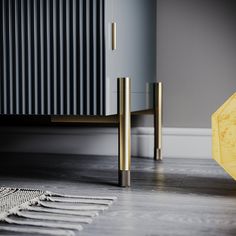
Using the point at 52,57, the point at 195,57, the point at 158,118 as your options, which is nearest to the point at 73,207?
the point at 52,57

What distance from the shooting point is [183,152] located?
2.15 m

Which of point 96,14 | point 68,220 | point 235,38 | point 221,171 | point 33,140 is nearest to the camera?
point 68,220

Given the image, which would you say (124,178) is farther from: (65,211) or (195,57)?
(195,57)

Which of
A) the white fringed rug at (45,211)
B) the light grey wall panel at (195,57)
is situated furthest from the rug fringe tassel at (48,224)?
the light grey wall panel at (195,57)

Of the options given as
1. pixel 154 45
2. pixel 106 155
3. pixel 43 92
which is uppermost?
pixel 154 45

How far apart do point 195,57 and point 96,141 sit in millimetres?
565

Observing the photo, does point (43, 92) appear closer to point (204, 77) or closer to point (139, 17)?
point (139, 17)

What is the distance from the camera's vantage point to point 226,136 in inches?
54.4

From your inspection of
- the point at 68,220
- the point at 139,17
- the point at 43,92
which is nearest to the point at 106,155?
the point at 139,17

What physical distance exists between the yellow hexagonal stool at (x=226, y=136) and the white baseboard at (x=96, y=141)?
2.38 feet

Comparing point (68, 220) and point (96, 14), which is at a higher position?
point (96, 14)

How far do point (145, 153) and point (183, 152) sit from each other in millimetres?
164

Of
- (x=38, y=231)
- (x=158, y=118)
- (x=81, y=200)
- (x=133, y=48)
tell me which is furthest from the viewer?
(x=158, y=118)

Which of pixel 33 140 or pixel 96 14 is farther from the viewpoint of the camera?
pixel 33 140
